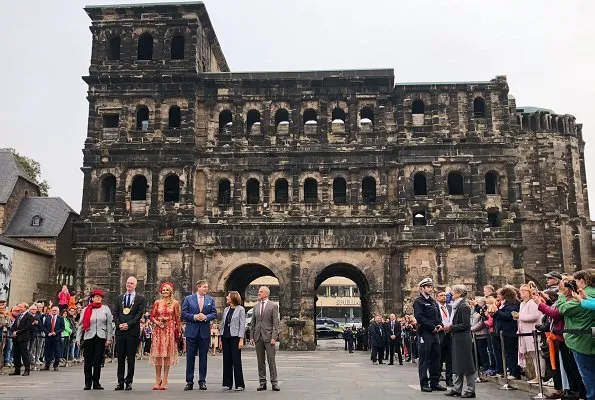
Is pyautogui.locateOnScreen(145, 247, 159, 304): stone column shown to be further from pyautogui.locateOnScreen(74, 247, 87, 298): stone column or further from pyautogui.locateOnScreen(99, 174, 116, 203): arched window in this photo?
pyautogui.locateOnScreen(99, 174, 116, 203): arched window

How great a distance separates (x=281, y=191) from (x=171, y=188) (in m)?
6.12

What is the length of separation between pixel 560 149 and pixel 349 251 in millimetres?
20867

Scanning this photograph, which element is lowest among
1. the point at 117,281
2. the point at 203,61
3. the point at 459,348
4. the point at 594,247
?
the point at 459,348

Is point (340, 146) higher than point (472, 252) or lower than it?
higher

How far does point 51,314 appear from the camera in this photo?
62.2 ft

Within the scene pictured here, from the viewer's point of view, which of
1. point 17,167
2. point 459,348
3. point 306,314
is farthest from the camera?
point 17,167

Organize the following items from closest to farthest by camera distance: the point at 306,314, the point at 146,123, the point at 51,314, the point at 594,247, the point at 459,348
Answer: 1. the point at 459,348
2. the point at 51,314
3. the point at 306,314
4. the point at 146,123
5. the point at 594,247

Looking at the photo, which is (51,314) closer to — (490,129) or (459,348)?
(459,348)

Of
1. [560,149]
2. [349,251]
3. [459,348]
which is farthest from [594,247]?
[459,348]

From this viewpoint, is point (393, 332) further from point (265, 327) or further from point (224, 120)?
point (224, 120)

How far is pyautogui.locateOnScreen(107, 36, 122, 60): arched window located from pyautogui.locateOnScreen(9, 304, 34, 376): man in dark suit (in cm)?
2171

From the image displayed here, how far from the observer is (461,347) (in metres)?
10.9

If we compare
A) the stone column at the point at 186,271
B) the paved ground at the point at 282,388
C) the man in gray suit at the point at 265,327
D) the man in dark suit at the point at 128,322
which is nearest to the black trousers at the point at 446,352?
the paved ground at the point at 282,388

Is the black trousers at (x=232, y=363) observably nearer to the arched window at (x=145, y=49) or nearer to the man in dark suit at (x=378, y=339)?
the man in dark suit at (x=378, y=339)
